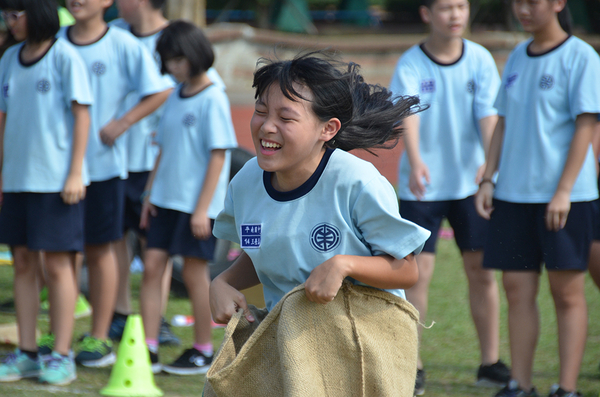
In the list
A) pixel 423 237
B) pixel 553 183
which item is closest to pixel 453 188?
pixel 553 183

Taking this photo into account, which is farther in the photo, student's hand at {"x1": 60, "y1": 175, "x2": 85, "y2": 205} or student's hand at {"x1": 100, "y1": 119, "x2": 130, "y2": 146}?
student's hand at {"x1": 100, "y1": 119, "x2": 130, "y2": 146}

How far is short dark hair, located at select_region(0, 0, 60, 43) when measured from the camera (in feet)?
12.7

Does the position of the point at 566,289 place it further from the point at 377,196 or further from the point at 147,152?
the point at 147,152

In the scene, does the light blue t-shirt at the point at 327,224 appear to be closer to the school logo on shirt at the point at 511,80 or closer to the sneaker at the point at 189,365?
the school logo on shirt at the point at 511,80

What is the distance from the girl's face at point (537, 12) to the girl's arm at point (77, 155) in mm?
2332

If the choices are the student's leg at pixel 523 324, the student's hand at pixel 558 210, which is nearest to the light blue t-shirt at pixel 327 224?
the student's hand at pixel 558 210

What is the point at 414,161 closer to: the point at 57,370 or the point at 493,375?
the point at 493,375

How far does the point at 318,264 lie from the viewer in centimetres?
212

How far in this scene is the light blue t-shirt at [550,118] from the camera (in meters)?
3.42

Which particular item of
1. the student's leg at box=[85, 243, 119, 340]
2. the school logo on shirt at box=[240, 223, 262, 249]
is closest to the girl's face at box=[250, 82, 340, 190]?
the school logo on shirt at box=[240, 223, 262, 249]

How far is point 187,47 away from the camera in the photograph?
13.6 ft

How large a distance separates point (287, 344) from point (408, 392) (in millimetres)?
421

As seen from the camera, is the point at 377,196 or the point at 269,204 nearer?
the point at 377,196

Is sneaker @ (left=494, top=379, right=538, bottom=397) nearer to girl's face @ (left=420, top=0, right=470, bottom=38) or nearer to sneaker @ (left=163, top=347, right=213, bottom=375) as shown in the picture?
sneaker @ (left=163, top=347, right=213, bottom=375)
